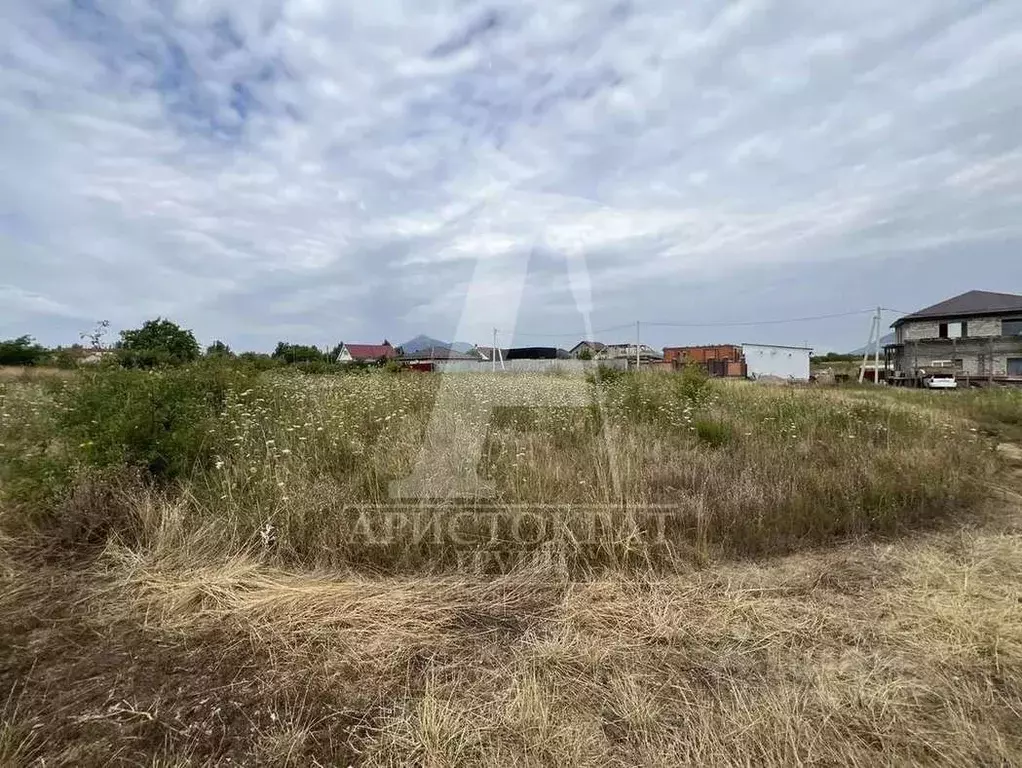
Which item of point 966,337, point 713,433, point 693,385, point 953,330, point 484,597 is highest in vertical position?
point 953,330

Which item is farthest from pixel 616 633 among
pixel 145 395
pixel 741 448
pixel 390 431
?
pixel 145 395

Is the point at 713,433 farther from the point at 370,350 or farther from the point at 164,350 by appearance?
the point at 370,350

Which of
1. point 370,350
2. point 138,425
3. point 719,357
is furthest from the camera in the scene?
point 370,350

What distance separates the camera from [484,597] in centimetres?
268

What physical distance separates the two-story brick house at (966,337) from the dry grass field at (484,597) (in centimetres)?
4581

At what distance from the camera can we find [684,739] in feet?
5.58

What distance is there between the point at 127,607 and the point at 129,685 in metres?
0.74

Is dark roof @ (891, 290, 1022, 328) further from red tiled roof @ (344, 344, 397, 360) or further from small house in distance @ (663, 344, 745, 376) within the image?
red tiled roof @ (344, 344, 397, 360)

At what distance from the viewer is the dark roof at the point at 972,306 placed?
3953cm

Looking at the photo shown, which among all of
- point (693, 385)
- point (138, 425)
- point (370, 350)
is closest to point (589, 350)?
point (693, 385)

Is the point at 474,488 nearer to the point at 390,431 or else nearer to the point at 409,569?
the point at 409,569

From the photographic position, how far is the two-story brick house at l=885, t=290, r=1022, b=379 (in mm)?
37156

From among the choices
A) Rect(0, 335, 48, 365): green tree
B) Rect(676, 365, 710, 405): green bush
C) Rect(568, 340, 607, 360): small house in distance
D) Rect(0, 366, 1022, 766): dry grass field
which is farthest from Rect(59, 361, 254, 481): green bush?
Rect(0, 335, 48, 365): green tree

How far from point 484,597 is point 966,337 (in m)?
54.2
